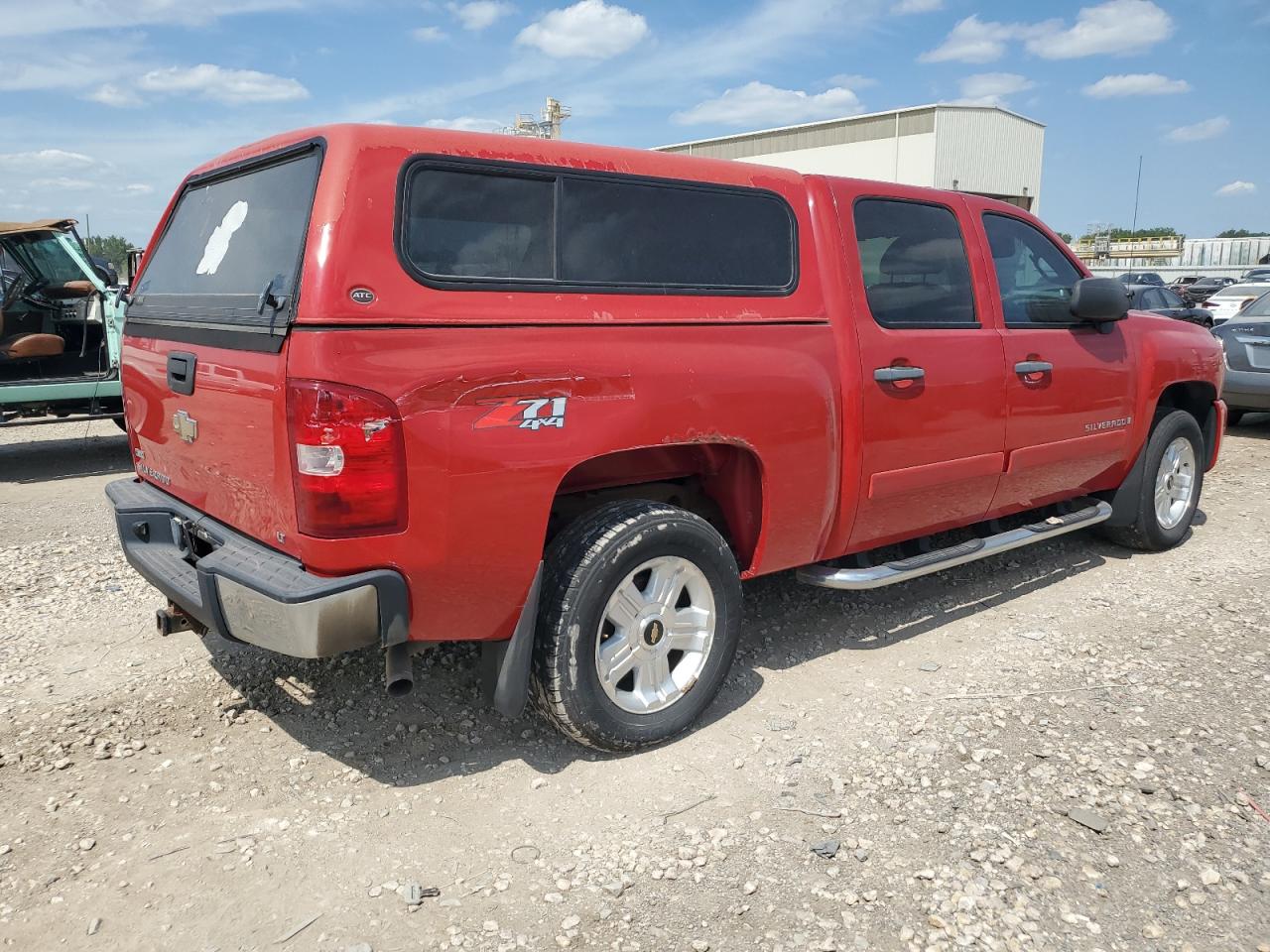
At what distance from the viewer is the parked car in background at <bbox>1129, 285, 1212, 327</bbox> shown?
13.0 meters

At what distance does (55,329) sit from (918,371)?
879 centimetres

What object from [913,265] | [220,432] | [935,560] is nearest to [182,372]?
[220,432]

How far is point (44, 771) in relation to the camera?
3148 millimetres

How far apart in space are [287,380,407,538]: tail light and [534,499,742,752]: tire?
650 millimetres

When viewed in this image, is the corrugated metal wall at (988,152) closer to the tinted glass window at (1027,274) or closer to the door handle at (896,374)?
the tinted glass window at (1027,274)

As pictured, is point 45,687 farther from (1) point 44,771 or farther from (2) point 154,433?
(2) point 154,433

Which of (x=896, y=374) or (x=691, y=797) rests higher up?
(x=896, y=374)

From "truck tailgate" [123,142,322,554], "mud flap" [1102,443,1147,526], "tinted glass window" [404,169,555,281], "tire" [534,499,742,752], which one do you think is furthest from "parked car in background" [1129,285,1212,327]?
"truck tailgate" [123,142,322,554]

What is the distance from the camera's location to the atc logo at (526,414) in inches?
107

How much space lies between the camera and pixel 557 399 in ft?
9.32

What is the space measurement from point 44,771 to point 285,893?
3.90 ft

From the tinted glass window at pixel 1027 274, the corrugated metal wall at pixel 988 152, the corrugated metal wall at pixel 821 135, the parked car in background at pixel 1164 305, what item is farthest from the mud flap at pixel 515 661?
the corrugated metal wall at pixel 821 135

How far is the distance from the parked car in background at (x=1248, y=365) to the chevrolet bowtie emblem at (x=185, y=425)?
9499 mm

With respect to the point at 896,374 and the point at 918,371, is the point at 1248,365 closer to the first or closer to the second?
the point at 918,371
